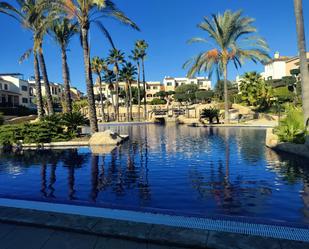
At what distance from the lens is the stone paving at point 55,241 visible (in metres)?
3.50

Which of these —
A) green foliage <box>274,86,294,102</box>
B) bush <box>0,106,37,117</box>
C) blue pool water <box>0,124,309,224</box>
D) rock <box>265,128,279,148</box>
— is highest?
green foliage <box>274,86,294,102</box>

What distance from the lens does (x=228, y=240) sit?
338 cm

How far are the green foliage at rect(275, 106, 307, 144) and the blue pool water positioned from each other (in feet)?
4.88

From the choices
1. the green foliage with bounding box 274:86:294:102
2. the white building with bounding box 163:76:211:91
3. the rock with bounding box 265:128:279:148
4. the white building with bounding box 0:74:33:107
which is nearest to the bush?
the white building with bounding box 0:74:33:107

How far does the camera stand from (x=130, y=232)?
3.67 metres

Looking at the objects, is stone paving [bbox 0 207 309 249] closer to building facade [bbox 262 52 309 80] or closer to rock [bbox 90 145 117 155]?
rock [bbox 90 145 117 155]

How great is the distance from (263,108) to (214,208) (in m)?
39.3

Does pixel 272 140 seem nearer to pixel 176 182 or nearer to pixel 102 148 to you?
pixel 176 182

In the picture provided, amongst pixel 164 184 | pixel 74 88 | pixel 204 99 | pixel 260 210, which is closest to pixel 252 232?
pixel 260 210

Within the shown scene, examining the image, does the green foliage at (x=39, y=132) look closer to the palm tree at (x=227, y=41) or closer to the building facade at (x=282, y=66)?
the palm tree at (x=227, y=41)

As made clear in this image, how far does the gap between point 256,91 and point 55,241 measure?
42404mm

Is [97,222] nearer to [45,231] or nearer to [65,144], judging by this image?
[45,231]

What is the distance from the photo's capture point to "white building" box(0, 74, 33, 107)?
206 ft

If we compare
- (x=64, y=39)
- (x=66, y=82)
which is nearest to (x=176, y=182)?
(x=66, y=82)
